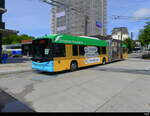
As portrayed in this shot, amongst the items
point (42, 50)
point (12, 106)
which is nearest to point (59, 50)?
point (42, 50)

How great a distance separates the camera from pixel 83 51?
1268 centimetres

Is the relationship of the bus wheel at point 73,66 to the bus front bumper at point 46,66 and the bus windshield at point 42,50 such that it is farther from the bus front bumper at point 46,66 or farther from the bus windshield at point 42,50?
the bus windshield at point 42,50

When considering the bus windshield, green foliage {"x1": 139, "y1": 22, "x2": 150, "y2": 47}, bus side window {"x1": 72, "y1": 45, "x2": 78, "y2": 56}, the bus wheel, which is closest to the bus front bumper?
the bus windshield

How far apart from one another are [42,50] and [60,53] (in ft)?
4.33

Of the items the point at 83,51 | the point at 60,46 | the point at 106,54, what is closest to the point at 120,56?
the point at 106,54

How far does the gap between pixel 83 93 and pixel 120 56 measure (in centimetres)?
1682

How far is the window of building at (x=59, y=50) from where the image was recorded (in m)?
9.76

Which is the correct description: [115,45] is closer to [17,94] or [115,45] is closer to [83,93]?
[83,93]

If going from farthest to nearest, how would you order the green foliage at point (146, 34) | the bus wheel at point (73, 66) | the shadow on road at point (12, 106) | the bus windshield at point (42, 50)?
the green foliage at point (146, 34), the bus wheel at point (73, 66), the bus windshield at point (42, 50), the shadow on road at point (12, 106)

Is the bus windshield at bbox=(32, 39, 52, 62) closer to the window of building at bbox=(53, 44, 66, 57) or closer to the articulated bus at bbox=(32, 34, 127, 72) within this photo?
the articulated bus at bbox=(32, 34, 127, 72)

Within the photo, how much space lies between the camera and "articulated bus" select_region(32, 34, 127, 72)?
971 cm

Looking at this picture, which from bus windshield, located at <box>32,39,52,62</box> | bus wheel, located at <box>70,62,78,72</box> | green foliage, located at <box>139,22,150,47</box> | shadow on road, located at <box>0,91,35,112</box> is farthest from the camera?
green foliage, located at <box>139,22,150,47</box>

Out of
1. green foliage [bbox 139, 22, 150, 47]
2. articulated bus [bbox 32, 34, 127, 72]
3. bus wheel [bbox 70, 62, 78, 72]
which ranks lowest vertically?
bus wheel [bbox 70, 62, 78, 72]

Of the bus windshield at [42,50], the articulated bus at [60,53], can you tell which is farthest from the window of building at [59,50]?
the bus windshield at [42,50]
